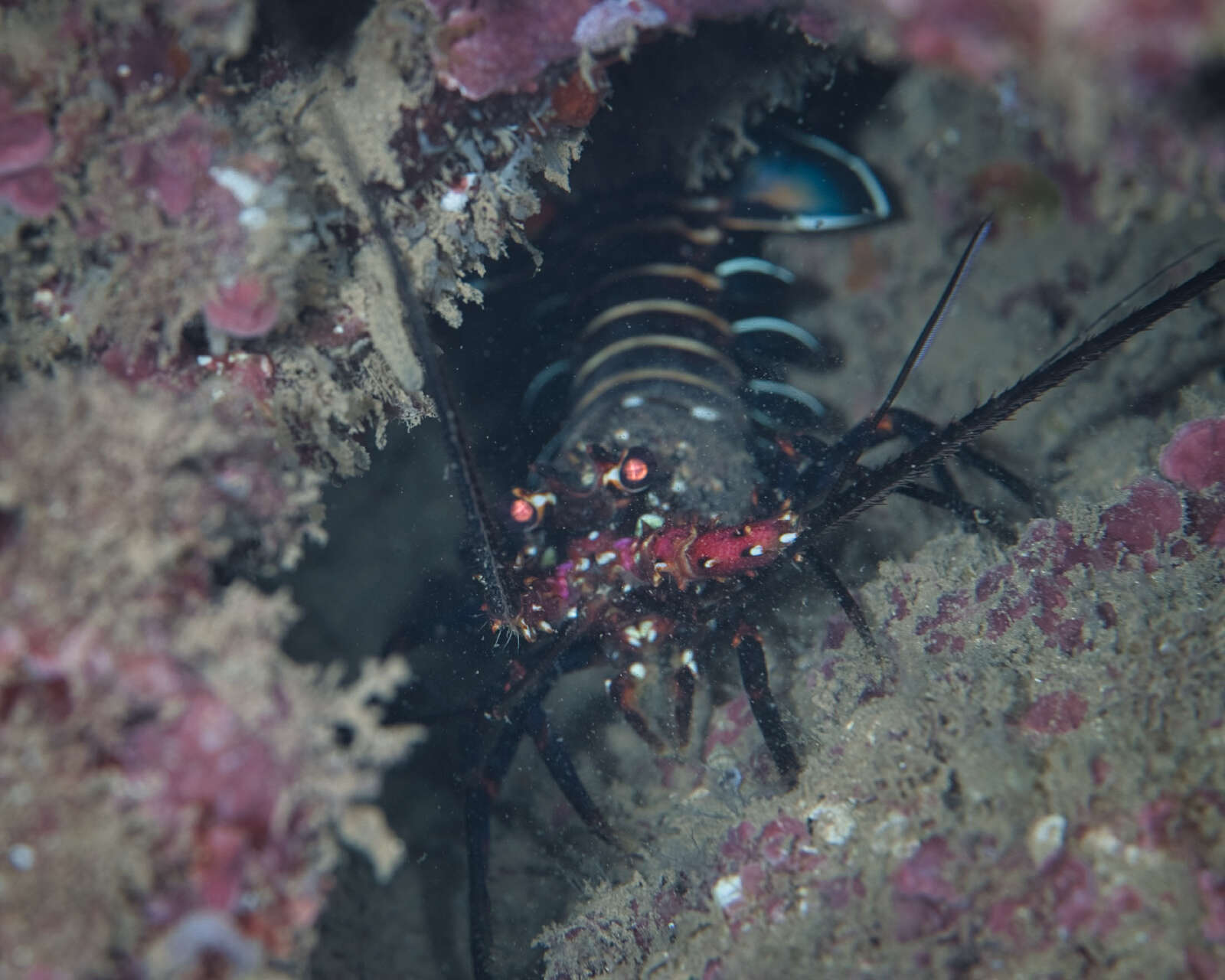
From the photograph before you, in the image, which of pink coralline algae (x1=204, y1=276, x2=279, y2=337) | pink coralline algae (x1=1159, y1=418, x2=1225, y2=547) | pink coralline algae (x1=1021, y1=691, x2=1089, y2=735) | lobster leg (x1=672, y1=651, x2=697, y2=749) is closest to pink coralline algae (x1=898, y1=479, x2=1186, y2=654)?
pink coralline algae (x1=1159, y1=418, x2=1225, y2=547)

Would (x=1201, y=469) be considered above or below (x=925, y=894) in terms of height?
above

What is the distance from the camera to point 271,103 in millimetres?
2143

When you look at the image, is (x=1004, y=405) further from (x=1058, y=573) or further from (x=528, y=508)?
(x=528, y=508)

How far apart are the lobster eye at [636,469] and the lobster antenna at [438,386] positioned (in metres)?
0.69

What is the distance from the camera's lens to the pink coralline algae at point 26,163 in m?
1.79

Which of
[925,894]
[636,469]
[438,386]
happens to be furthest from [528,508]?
[925,894]

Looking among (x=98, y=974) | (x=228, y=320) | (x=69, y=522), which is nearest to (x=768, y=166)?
(x=228, y=320)

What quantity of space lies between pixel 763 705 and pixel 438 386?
196 cm

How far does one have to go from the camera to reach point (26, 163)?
5.93 feet

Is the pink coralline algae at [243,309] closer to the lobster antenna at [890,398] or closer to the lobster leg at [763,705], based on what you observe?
the lobster antenna at [890,398]

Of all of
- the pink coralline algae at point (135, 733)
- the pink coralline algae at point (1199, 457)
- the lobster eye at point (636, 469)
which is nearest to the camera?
the pink coralline algae at point (135, 733)

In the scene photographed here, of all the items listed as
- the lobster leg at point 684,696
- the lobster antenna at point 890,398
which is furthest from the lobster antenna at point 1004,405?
the lobster leg at point 684,696

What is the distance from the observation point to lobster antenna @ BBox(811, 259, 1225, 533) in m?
1.93

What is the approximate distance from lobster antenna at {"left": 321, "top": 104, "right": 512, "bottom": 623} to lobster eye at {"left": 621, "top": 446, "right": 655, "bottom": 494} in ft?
2.27
